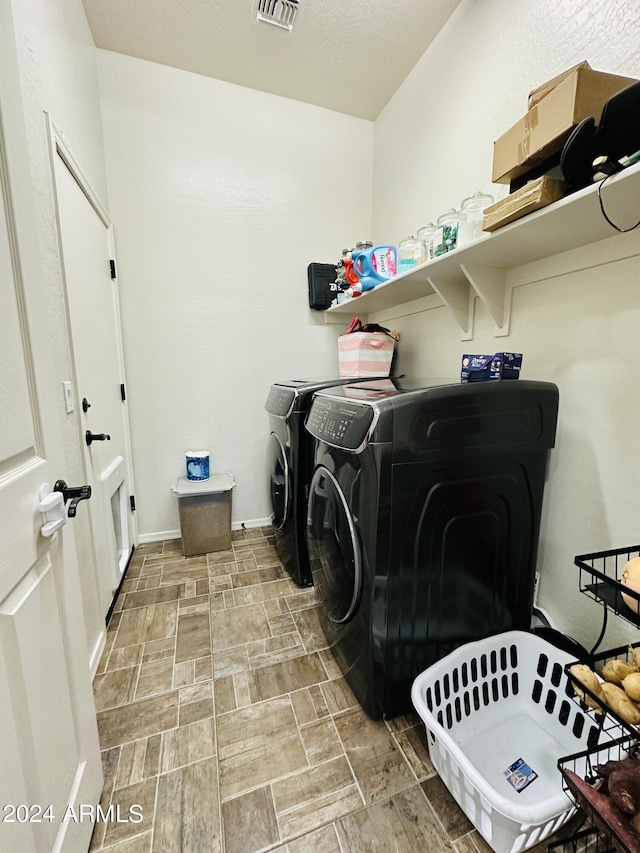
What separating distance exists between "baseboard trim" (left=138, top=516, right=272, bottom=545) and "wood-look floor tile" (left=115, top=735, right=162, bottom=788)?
1.48 meters

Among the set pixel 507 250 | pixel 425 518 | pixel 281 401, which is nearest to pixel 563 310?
pixel 507 250

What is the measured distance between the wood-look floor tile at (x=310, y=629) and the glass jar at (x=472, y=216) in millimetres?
1752

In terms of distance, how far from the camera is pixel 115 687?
1.35 meters

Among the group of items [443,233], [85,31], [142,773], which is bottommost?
[142,773]

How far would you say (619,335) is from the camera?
1.12 meters

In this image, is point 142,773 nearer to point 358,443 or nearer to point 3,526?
point 3,526

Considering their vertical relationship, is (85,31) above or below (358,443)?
above

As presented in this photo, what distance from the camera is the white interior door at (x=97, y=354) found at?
4.79 feet

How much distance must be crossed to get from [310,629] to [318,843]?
77 cm

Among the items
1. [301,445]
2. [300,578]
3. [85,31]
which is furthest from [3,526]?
[85,31]

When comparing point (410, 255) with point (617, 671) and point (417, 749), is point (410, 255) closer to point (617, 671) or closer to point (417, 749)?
point (617, 671)

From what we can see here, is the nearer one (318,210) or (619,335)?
(619,335)

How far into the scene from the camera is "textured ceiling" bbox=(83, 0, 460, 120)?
179 centimetres

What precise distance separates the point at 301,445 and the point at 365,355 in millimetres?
756
